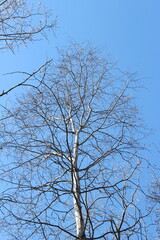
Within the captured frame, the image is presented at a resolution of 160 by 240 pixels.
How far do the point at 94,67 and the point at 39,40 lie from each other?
7.68 ft

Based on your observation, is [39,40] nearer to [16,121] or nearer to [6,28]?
[6,28]

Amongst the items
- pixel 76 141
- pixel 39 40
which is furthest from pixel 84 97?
pixel 39 40

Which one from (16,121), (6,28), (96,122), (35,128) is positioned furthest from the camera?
(96,122)

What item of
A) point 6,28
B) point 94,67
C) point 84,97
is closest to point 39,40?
point 6,28

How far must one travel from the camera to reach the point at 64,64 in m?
5.43

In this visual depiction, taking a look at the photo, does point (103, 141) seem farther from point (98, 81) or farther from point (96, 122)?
point (98, 81)

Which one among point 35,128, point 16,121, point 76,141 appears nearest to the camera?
point 16,121

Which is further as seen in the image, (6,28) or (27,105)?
(27,105)

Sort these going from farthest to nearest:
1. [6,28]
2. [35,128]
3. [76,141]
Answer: [35,128], [76,141], [6,28]

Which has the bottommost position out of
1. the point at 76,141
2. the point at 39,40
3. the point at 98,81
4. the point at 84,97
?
the point at 76,141

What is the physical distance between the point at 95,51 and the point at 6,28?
2736 mm

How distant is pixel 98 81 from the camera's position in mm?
5398

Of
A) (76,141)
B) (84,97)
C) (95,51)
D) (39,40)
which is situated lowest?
(76,141)

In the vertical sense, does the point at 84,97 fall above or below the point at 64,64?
below
